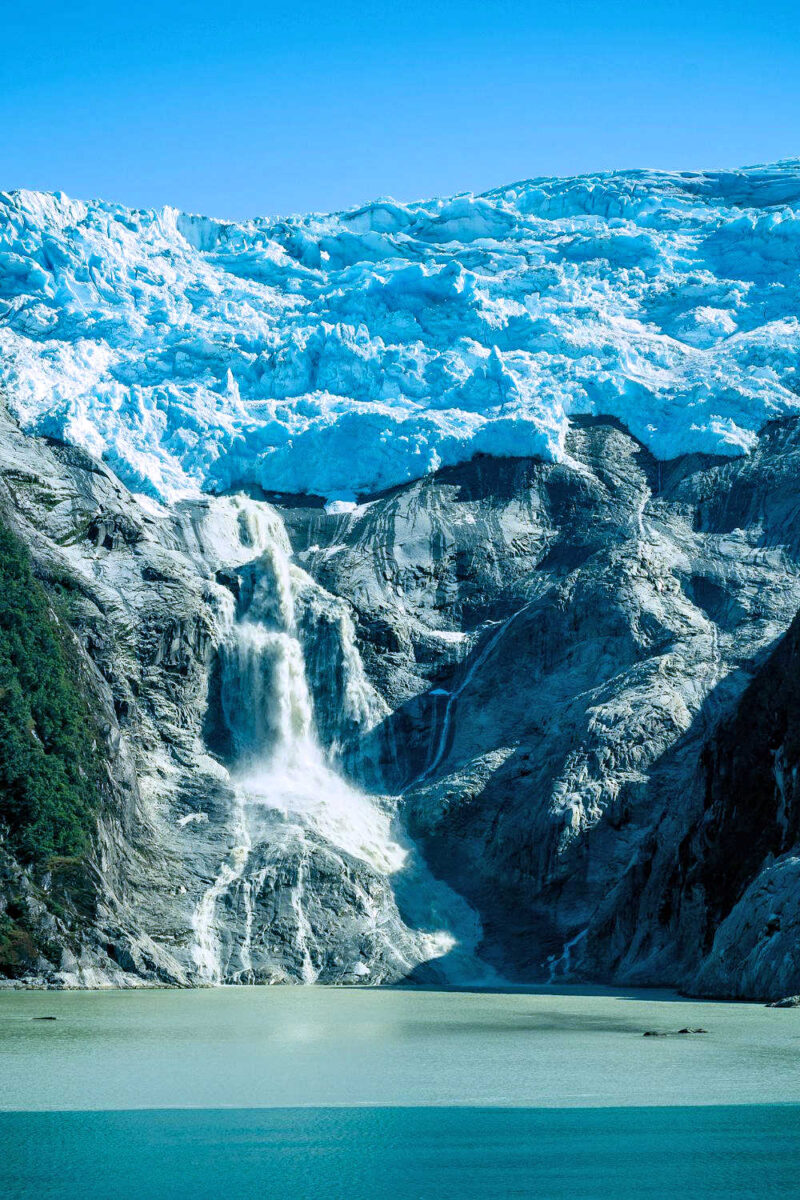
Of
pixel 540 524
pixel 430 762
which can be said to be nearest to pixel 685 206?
pixel 540 524

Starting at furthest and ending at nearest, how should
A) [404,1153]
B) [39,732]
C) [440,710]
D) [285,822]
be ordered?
[440,710] → [285,822] → [39,732] → [404,1153]

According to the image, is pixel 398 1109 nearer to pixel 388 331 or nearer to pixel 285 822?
pixel 285 822

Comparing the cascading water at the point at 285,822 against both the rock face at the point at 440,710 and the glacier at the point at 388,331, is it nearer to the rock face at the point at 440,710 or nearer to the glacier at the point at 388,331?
the rock face at the point at 440,710

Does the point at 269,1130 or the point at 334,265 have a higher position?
the point at 334,265

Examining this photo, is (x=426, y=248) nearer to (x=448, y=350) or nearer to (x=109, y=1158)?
(x=448, y=350)

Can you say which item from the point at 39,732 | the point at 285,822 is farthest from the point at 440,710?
the point at 39,732

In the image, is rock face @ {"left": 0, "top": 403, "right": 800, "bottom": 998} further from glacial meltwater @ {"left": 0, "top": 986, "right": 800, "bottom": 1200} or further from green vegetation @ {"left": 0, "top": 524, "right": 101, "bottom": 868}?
glacial meltwater @ {"left": 0, "top": 986, "right": 800, "bottom": 1200}

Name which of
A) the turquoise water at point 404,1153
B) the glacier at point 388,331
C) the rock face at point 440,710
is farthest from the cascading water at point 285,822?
the turquoise water at point 404,1153
